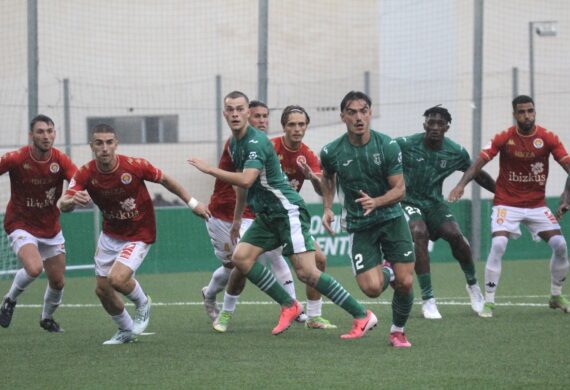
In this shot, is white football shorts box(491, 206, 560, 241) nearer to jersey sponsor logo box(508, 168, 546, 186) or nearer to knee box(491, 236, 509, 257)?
knee box(491, 236, 509, 257)

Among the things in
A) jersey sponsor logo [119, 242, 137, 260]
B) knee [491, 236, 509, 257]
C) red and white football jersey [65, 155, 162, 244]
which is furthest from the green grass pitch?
red and white football jersey [65, 155, 162, 244]

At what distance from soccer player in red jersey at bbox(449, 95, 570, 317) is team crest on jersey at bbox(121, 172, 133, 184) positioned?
Result: 3745 millimetres

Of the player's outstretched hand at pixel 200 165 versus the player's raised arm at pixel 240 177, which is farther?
the player's raised arm at pixel 240 177

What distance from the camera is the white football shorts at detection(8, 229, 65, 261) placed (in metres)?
11.1

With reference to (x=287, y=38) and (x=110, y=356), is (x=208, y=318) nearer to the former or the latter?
(x=110, y=356)

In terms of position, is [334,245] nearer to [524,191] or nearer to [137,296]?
[524,191]

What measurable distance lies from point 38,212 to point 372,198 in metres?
3.84

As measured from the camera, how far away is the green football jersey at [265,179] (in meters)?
9.65

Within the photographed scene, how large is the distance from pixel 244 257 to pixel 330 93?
50.3 feet

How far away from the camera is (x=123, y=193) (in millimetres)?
9727

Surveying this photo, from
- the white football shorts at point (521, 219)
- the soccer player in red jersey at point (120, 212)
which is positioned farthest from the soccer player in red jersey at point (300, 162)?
the white football shorts at point (521, 219)

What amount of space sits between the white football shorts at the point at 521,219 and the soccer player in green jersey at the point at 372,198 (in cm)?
285

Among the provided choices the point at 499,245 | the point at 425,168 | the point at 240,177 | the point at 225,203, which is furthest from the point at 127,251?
the point at 499,245

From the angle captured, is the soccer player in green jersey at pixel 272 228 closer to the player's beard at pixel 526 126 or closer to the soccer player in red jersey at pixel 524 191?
the soccer player in red jersey at pixel 524 191
